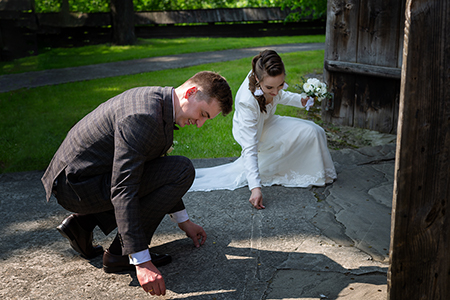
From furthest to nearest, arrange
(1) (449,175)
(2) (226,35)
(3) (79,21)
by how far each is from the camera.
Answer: (2) (226,35) < (3) (79,21) < (1) (449,175)

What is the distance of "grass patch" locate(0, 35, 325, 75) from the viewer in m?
10.5

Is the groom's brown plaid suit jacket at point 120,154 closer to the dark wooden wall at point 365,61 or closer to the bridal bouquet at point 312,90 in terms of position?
the bridal bouquet at point 312,90

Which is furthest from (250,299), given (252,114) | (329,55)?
(329,55)

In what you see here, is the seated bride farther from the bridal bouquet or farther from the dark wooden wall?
the dark wooden wall

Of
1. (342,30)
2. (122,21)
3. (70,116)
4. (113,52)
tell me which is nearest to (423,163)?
(342,30)

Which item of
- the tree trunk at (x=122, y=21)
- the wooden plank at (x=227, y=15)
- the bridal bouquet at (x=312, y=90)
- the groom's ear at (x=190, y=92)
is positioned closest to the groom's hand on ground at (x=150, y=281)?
the groom's ear at (x=190, y=92)

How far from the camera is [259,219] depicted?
132 inches

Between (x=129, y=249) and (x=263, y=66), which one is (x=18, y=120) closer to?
(x=263, y=66)

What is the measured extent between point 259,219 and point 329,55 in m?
3.20

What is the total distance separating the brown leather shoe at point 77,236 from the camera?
106 inches

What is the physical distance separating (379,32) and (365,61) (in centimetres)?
39

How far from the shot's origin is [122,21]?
13.6 m

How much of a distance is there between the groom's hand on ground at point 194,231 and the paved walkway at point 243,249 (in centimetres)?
6

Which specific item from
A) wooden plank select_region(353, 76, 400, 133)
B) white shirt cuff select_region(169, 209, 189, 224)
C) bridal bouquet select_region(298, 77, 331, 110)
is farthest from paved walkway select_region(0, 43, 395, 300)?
wooden plank select_region(353, 76, 400, 133)
